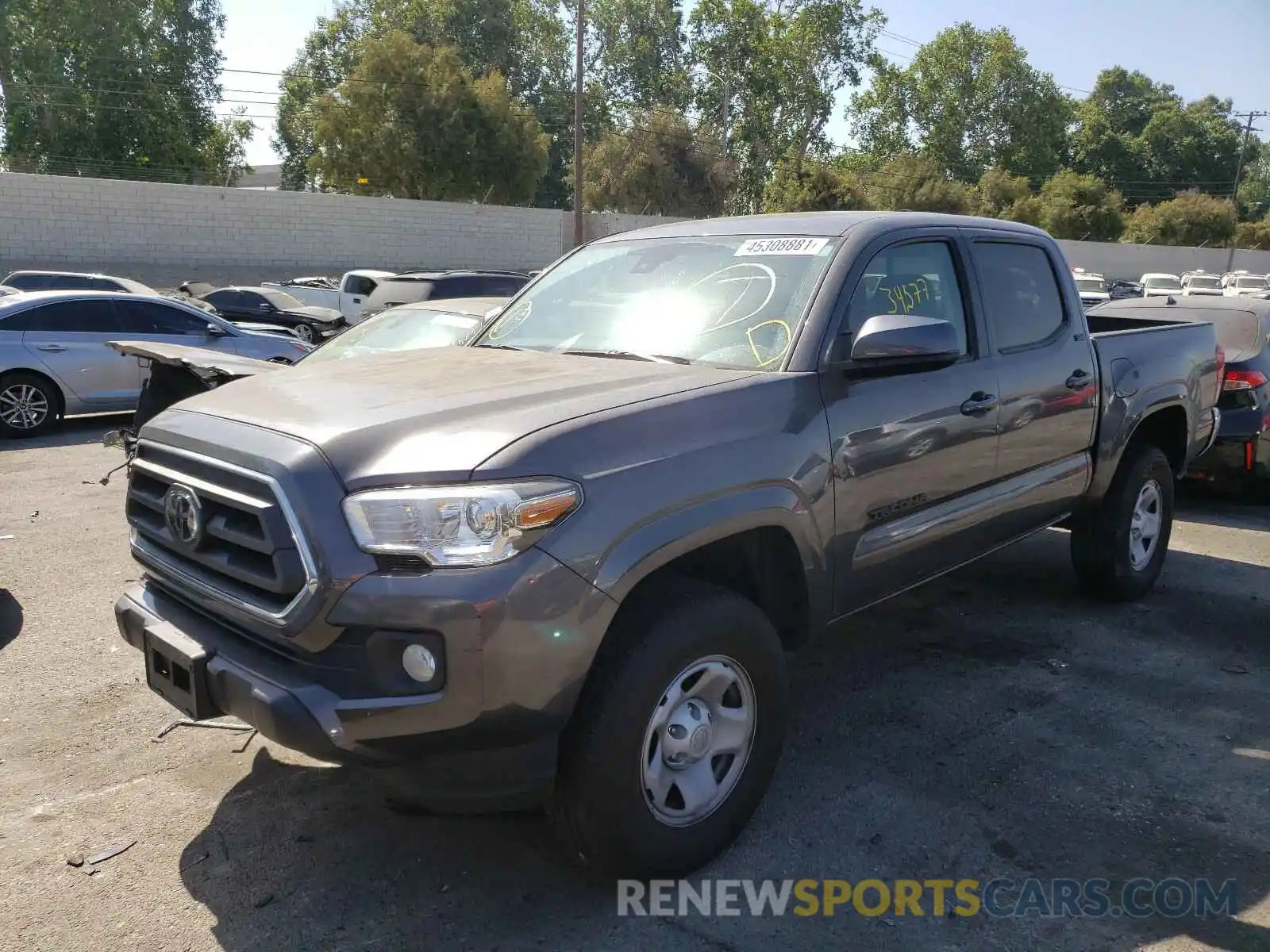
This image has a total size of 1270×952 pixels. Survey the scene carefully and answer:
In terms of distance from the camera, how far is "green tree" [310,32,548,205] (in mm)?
35438

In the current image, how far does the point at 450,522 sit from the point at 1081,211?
6356cm

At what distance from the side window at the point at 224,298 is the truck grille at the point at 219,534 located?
56.7 feet

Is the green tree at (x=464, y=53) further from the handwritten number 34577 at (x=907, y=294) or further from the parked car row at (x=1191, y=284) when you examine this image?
the handwritten number 34577 at (x=907, y=294)

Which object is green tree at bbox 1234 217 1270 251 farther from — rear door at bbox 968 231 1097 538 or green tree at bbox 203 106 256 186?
rear door at bbox 968 231 1097 538

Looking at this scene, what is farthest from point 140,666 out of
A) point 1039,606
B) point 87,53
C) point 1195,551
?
point 87,53

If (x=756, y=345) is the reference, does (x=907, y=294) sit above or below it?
above

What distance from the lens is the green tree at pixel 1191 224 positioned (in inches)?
2416

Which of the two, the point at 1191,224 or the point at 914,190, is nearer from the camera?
the point at 914,190

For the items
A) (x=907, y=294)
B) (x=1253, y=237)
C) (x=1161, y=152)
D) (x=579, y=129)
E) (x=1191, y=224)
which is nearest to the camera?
(x=907, y=294)

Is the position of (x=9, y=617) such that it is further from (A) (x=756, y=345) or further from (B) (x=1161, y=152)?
(B) (x=1161, y=152)

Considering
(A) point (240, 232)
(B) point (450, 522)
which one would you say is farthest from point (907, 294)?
(A) point (240, 232)

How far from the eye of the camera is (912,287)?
13.4 ft

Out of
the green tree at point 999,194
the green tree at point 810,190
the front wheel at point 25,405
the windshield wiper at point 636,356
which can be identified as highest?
the green tree at point 999,194

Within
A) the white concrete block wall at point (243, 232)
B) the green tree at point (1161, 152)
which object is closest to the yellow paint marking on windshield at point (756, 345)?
the white concrete block wall at point (243, 232)
